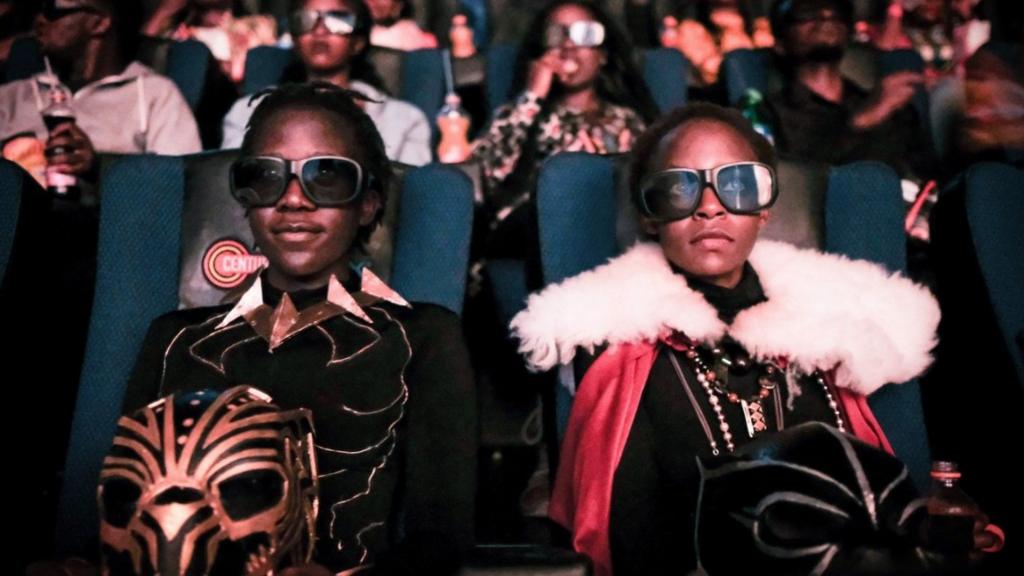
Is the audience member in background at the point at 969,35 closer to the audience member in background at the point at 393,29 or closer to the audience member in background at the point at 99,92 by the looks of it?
the audience member in background at the point at 393,29

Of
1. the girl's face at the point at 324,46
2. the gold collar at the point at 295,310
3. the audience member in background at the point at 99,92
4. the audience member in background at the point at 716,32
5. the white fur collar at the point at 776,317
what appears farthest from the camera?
the audience member in background at the point at 716,32

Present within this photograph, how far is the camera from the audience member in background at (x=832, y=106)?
3287 millimetres

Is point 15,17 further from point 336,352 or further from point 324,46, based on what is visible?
point 336,352

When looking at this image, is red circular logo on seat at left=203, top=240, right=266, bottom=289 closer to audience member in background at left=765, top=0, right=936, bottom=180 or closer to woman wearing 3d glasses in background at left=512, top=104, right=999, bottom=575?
woman wearing 3d glasses in background at left=512, top=104, right=999, bottom=575

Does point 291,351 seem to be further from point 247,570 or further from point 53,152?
point 53,152

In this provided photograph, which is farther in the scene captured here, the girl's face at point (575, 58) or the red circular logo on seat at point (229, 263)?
the girl's face at point (575, 58)

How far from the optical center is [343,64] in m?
3.32

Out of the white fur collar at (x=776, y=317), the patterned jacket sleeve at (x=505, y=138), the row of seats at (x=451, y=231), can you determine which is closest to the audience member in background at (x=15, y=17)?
the patterned jacket sleeve at (x=505, y=138)

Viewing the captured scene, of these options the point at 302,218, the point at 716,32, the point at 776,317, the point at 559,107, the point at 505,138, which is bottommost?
the point at 776,317

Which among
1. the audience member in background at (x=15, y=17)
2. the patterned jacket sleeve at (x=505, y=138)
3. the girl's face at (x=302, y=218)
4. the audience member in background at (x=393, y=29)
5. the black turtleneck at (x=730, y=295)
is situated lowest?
the black turtleneck at (x=730, y=295)

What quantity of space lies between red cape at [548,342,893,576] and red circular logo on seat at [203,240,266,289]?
2.29 feet

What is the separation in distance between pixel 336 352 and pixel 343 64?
175 centimetres

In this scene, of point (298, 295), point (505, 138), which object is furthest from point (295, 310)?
point (505, 138)

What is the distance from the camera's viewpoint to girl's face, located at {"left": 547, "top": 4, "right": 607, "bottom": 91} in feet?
11.0
